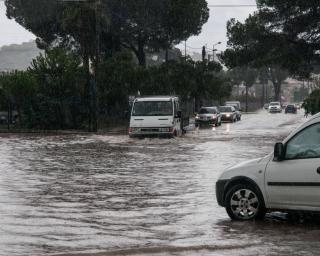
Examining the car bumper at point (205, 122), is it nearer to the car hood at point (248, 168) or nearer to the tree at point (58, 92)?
the tree at point (58, 92)

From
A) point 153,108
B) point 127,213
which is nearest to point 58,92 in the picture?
point 153,108

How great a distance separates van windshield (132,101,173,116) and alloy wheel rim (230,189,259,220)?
19600 millimetres

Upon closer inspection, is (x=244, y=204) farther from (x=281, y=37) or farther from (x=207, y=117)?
(x=207, y=117)

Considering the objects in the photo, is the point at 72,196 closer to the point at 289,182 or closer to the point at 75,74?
the point at 289,182

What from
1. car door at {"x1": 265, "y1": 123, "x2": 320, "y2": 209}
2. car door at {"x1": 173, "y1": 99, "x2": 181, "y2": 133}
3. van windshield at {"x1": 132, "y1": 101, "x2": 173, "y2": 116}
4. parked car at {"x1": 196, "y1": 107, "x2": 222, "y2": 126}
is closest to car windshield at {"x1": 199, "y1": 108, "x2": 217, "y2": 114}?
parked car at {"x1": 196, "y1": 107, "x2": 222, "y2": 126}

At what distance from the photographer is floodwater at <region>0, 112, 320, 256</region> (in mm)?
8062

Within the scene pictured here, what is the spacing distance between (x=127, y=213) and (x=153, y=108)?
1890 cm

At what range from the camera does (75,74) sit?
131 feet

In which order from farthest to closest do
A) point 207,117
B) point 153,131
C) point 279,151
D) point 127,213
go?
point 207,117 < point 153,131 < point 127,213 < point 279,151

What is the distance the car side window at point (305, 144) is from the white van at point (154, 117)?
1977cm

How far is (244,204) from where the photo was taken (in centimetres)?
973

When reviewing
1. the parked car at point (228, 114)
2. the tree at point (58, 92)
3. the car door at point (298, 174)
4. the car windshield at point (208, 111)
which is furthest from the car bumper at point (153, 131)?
the parked car at point (228, 114)

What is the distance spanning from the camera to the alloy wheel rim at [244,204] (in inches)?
379

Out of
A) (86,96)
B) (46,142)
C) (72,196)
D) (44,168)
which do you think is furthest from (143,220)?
(86,96)
